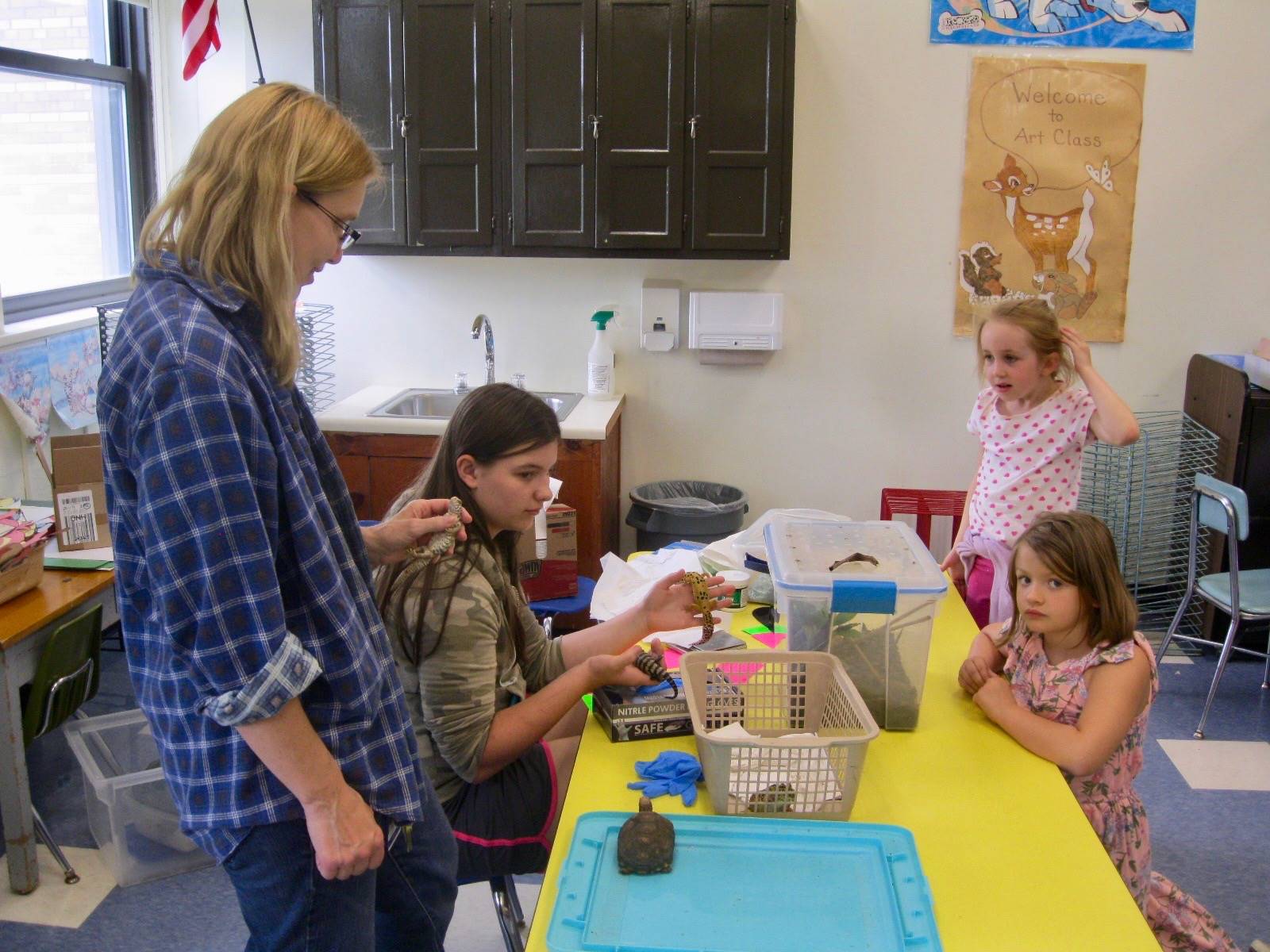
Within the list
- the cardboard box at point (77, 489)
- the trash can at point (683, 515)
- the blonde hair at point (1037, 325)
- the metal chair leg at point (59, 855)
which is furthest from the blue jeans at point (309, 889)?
the trash can at point (683, 515)

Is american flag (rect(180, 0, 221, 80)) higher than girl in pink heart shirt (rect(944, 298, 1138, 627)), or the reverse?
american flag (rect(180, 0, 221, 80))

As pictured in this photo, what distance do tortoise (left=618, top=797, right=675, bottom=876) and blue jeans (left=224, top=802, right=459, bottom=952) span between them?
0.27m

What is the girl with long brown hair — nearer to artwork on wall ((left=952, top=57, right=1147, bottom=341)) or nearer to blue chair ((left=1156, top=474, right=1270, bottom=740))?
blue chair ((left=1156, top=474, right=1270, bottom=740))

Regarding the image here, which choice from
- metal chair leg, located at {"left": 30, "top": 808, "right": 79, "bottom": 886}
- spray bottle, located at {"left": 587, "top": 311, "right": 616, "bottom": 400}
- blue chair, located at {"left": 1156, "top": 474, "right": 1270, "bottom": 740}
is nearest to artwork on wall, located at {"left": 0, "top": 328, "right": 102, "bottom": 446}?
metal chair leg, located at {"left": 30, "top": 808, "right": 79, "bottom": 886}

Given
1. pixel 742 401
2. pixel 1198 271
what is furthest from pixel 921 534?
pixel 1198 271

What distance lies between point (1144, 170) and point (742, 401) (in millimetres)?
1588

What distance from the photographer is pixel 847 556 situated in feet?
6.31

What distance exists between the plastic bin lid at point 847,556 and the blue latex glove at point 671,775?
317mm

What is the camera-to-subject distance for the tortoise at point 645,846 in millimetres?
1390

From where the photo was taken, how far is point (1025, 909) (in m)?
1.36

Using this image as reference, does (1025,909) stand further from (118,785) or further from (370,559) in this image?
(118,785)

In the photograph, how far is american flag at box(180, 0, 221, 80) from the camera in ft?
12.6

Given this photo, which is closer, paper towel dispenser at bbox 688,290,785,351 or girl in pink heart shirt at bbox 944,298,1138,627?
girl in pink heart shirt at bbox 944,298,1138,627

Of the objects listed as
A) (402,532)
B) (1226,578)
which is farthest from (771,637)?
(1226,578)
